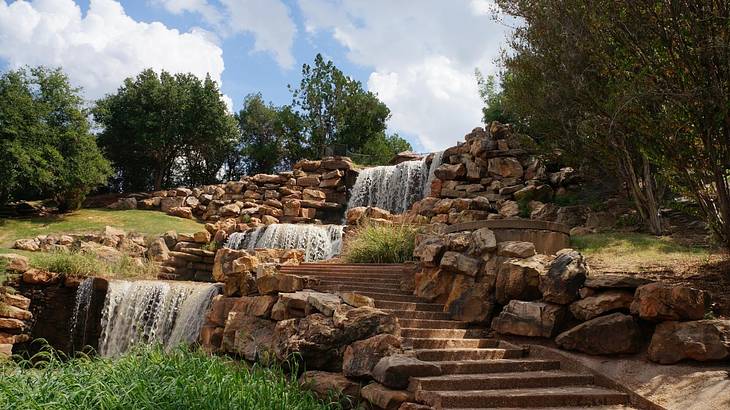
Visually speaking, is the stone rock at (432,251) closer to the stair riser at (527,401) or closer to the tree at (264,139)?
the stair riser at (527,401)

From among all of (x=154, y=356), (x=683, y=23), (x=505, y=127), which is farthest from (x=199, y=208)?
(x=683, y=23)

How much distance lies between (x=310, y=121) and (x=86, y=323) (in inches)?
840

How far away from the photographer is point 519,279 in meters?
6.05

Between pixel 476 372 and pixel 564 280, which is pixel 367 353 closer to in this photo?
pixel 476 372

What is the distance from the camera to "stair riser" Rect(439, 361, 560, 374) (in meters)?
5.16

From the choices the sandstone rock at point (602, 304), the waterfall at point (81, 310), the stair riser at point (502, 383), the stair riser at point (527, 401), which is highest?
the sandstone rock at point (602, 304)

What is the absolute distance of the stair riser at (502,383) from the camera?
467cm

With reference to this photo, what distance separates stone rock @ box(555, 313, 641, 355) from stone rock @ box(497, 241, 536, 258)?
117 cm

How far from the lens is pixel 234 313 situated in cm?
741

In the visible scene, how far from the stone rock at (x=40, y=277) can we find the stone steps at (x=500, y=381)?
420 inches

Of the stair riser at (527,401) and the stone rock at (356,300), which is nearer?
the stair riser at (527,401)

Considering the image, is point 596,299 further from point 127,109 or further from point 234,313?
point 127,109

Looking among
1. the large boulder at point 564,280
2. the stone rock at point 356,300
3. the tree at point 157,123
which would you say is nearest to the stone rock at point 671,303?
the large boulder at point 564,280

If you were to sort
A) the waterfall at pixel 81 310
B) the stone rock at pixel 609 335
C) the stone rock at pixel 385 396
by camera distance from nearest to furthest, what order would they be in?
the stone rock at pixel 385 396
the stone rock at pixel 609 335
the waterfall at pixel 81 310
